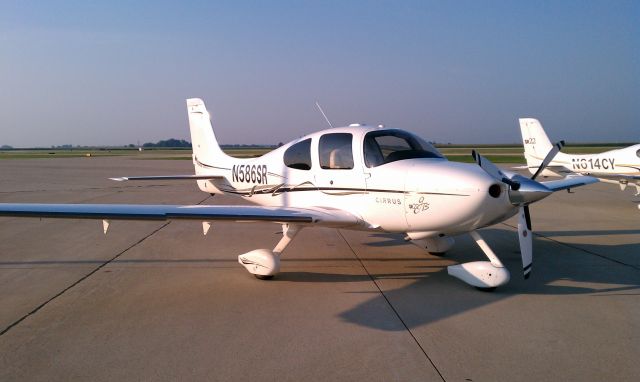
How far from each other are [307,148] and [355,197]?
52.1 inches

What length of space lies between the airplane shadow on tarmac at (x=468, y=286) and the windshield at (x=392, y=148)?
1693mm

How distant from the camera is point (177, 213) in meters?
5.36

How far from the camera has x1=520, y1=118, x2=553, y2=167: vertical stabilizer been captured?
58.0 feet

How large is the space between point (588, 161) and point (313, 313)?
15.5 metres

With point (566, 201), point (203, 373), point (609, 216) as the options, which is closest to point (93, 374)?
point (203, 373)

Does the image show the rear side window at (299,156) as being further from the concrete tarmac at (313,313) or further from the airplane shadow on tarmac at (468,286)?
the airplane shadow on tarmac at (468,286)

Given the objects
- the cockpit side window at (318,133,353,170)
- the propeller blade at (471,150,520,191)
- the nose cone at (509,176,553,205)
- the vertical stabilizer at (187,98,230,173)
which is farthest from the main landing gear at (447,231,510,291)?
the vertical stabilizer at (187,98,230,173)

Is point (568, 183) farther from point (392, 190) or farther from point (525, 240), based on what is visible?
point (392, 190)

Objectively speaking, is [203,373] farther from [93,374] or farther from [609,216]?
[609,216]

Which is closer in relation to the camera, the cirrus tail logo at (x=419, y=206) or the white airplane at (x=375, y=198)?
the white airplane at (x=375, y=198)

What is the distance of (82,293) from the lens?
5.46m

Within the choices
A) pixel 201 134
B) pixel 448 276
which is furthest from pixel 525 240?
pixel 201 134

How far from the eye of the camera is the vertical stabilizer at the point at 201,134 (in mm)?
9727

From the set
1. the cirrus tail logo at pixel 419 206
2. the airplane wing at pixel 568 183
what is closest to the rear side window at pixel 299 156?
the cirrus tail logo at pixel 419 206
